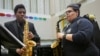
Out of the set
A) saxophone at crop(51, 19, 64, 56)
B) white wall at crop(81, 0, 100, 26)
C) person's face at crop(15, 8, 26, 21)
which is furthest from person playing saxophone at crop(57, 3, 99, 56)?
white wall at crop(81, 0, 100, 26)

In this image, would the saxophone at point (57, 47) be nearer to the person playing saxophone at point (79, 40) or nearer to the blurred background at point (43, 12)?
the person playing saxophone at point (79, 40)

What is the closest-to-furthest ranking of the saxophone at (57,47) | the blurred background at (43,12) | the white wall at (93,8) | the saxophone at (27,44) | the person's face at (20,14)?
the saxophone at (27,44)
the saxophone at (57,47)
the person's face at (20,14)
the white wall at (93,8)
the blurred background at (43,12)

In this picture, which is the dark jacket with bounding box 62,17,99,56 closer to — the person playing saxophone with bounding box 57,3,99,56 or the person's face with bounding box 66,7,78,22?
the person playing saxophone with bounding box 57,3,99,56

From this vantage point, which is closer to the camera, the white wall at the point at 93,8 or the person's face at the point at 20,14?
the person's face at the point at 20,14

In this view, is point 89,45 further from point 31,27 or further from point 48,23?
point 48,23

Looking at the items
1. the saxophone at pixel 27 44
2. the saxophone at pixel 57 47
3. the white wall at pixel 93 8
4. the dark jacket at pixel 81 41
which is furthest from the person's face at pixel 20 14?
the white wall at pixel 93 8

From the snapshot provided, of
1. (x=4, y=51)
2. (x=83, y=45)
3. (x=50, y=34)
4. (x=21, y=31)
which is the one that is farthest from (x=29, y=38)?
(x=50, y=34)

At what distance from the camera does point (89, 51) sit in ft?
7.13

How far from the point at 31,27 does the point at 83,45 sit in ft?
2.95

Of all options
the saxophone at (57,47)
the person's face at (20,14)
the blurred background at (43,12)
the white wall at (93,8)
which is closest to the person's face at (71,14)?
the saxophone at (57,47)

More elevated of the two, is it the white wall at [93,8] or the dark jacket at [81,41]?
the white wall at [93,8]

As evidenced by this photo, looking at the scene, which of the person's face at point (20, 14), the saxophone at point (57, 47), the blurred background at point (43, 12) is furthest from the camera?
the blurred background at point (43, 12)

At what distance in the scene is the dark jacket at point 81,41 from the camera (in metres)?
2.13

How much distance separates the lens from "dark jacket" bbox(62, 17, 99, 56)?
2.13m
